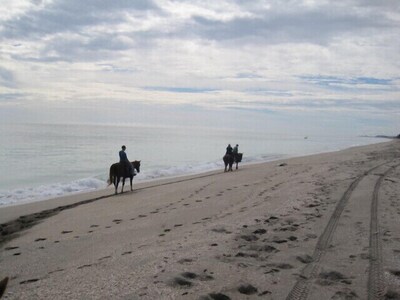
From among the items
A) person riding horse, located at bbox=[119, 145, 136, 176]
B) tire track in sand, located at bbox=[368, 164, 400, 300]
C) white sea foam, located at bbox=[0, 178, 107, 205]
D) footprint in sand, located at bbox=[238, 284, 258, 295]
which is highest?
person riding horse, located at bbox=[119, 145, 136, 176]

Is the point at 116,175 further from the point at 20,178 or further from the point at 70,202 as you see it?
the point at 20,178

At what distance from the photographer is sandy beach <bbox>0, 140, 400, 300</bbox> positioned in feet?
15.1

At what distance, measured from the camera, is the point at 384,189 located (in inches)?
471

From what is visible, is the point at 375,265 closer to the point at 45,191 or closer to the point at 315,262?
the point at 315,262

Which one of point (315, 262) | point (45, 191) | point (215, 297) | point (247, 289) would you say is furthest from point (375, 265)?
point (45, 191)

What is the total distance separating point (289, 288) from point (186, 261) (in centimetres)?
153

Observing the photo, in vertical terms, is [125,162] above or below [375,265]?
above

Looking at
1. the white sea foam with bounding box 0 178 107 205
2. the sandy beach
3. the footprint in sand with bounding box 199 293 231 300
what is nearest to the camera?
the footprint in sand with bounding box 199 293 231 300

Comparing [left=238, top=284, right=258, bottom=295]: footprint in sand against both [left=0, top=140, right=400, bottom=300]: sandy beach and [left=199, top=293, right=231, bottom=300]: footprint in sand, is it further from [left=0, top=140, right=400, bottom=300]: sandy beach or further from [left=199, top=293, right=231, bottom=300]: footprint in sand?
[left=199, top=293, right=231, bottom=300]: footprint in sand

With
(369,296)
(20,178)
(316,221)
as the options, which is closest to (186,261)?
(369,296)

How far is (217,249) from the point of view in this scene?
6.01 m

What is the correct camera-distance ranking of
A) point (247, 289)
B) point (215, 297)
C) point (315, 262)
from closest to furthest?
point (215, 297) < point (247, 289) < point (315, 262)

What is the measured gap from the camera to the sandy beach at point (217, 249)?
4617 millimetres

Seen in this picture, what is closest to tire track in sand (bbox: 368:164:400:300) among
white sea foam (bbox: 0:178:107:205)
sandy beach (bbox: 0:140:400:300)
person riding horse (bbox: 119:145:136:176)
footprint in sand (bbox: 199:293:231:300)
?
sandy beach (bbox: 0:140:400:300)
